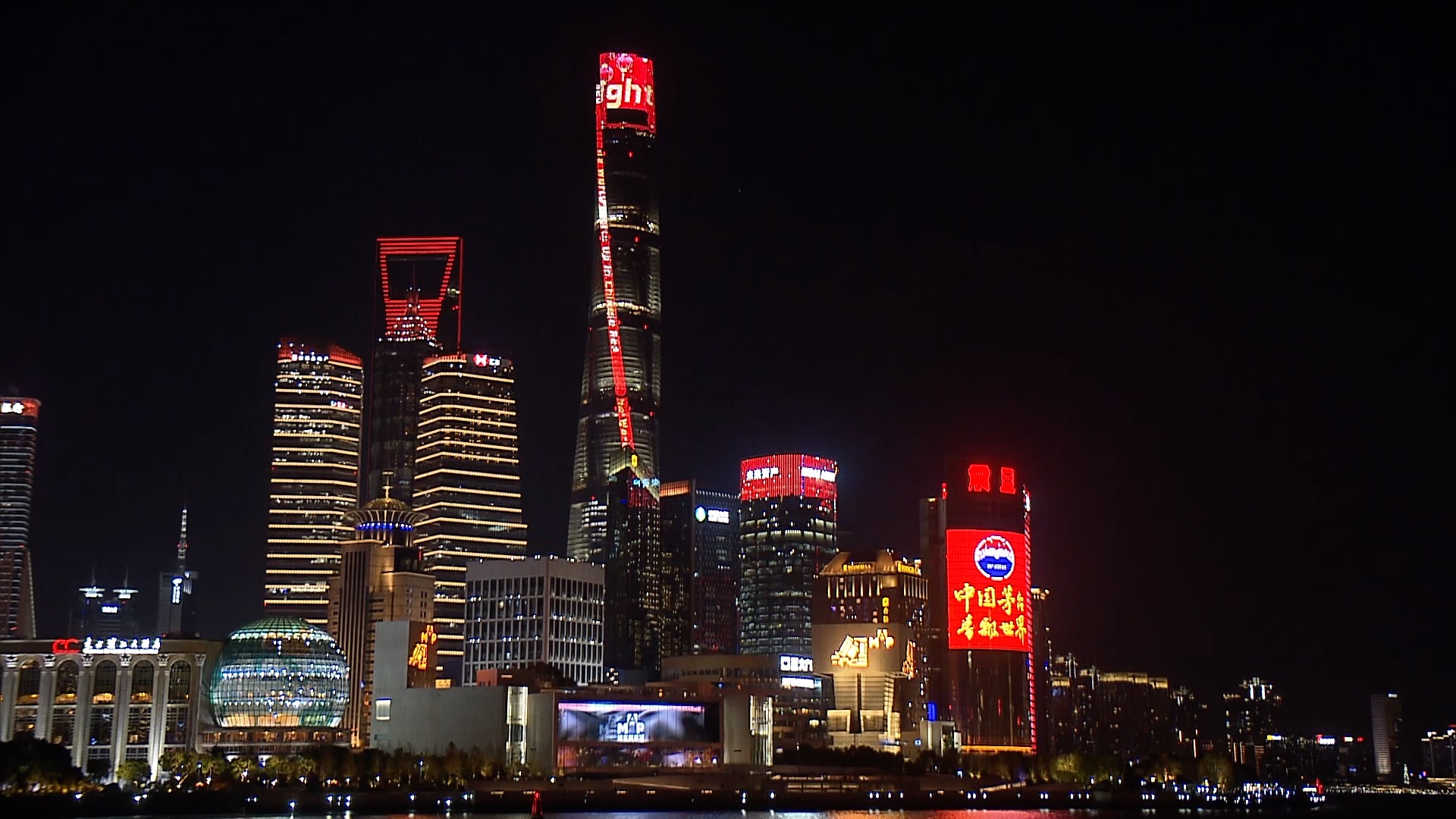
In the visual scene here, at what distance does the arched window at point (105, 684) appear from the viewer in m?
198

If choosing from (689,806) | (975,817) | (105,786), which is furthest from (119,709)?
(975,817)

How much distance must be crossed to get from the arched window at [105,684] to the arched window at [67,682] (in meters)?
2.24

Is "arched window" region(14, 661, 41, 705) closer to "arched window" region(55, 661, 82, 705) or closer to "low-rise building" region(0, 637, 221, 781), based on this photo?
"low-rise building" region(0, 637, 221, 781)

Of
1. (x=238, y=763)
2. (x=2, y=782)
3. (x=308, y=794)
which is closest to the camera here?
(x=2, y=782)

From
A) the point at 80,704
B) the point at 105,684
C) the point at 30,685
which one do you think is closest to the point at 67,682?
the point at 80,704

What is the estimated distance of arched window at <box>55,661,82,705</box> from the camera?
19788 centimetres

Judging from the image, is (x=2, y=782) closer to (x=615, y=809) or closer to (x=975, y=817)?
(x=615, y=809)

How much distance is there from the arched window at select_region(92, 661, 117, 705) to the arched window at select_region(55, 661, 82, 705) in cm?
224

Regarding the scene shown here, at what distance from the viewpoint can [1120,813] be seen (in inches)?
7766

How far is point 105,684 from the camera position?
19850cm

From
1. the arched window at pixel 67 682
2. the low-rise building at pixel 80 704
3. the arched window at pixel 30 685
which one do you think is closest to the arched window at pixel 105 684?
the low-rise building at pixel 80 704

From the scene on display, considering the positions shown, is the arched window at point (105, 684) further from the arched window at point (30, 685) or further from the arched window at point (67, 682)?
the arched window at point (30, 685)

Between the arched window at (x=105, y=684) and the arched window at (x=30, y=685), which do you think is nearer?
the arched window at (x=105, y=684)

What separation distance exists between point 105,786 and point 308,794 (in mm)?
22124
